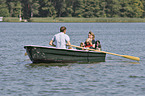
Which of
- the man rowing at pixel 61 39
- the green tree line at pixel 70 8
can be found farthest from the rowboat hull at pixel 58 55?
the green tree line at pixel 70 8

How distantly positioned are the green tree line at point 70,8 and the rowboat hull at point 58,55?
10592 centimetres

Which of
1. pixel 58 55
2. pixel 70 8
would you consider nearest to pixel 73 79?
pixel 58 55

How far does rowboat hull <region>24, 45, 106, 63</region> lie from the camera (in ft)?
63.8

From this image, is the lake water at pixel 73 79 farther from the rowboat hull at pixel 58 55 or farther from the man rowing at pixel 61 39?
the man rowing at pixel 61 39

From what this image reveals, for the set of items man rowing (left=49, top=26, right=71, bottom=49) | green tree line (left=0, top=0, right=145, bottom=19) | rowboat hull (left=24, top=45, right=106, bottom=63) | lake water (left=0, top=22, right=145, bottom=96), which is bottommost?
lake water (left=0, top=22, right=145, bottom=96)

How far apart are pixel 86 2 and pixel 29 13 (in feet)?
64.8

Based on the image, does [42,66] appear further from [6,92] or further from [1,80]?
[6,92]

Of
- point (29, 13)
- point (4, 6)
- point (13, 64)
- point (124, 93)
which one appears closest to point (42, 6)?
point (29, 13)

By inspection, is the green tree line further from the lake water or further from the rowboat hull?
the lake water

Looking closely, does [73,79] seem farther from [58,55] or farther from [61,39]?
[58,55]

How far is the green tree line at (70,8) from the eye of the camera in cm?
12712

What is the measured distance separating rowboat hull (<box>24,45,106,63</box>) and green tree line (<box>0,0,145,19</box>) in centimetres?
10592

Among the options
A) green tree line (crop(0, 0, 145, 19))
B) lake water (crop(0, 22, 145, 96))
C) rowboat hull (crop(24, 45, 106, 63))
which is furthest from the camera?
green tree line (crop(0, 0, 145, 19))

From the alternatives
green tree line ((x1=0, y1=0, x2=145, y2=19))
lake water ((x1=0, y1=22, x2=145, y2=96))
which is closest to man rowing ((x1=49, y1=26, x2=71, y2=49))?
lake water ((x1=0, y1=22, x2=145, y2=96))
